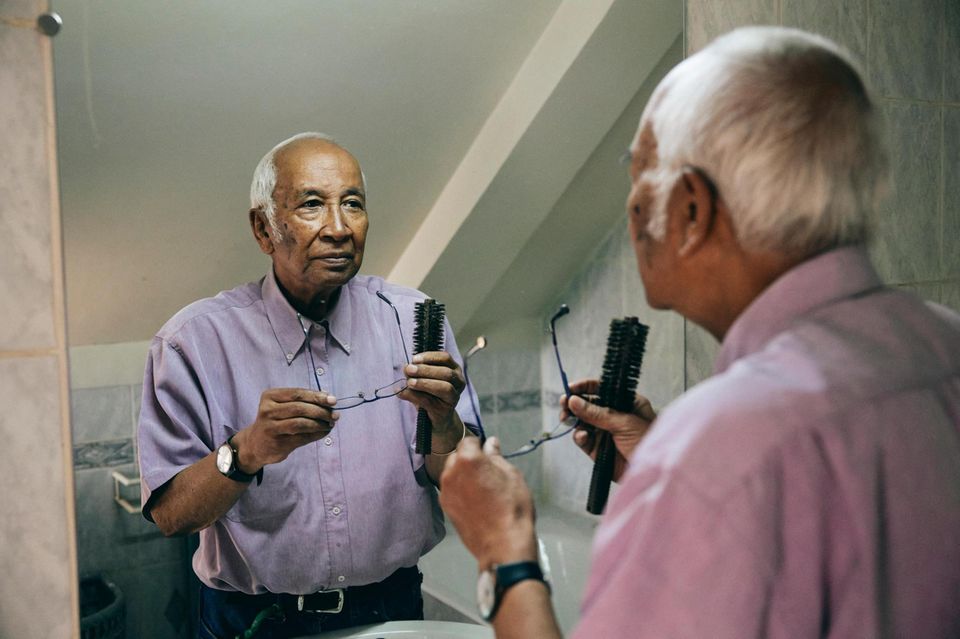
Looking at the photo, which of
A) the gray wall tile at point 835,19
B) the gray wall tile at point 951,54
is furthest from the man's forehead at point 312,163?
the gray wall tile at point 951,54

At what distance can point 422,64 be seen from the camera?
116cm

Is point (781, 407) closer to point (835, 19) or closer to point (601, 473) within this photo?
point (601, 473)

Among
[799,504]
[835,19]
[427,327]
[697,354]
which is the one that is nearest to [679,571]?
[799,504]

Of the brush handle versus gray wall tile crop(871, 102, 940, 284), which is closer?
the brush handle

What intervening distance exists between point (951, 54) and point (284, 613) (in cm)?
149

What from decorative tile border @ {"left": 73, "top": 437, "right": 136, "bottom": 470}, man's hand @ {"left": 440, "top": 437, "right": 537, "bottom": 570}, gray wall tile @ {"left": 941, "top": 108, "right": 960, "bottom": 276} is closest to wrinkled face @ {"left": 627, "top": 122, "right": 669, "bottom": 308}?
man's hand @ {"left": 440, "top": 437, "right": 537, "bottom": 570}

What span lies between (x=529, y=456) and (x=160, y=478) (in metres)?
0.54

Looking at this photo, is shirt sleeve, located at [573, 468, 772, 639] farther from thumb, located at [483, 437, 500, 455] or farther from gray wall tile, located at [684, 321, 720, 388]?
gray wall tile, located at [684, 321, 720, 388]

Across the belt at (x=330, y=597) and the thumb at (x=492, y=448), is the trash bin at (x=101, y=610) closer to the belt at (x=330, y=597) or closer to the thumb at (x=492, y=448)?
the belt at (x=330, y=597)

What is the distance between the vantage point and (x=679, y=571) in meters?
0.58

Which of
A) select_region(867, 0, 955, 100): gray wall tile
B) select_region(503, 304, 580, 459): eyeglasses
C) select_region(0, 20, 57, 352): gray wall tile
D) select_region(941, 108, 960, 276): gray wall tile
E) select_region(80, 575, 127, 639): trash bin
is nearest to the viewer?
select_region(0, 20, 57, 352): gray wall tile

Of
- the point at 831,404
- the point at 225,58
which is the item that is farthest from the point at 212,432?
the point at 831,404

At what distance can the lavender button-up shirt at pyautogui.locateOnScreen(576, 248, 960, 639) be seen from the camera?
22.4 inches

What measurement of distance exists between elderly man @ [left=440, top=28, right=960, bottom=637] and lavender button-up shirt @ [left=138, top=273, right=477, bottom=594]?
1.18ft
